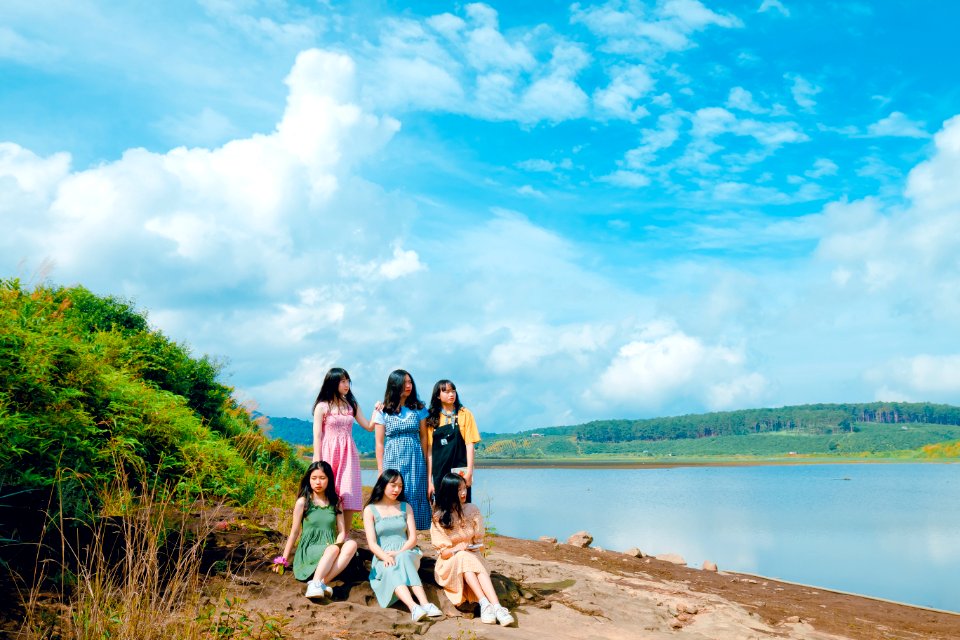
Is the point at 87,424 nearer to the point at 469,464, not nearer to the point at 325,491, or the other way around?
the point at 325,491

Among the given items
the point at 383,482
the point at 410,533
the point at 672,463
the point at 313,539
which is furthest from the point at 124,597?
the point at 672,463

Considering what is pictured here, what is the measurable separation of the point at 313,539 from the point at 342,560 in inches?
13.0

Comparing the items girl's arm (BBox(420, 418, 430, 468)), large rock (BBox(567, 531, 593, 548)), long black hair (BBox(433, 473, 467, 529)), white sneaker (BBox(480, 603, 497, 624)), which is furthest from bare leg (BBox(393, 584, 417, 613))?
large rock (BBox(567, 531, 593, 548))

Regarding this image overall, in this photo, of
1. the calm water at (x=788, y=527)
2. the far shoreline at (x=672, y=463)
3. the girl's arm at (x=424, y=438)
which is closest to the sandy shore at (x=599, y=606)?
the girl's arm at (x=424, y=438)

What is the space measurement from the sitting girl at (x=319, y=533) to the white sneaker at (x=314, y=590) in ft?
0.23

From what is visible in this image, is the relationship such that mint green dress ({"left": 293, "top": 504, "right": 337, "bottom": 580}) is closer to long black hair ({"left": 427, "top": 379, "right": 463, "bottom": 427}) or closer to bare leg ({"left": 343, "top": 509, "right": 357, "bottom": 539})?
bare leg ({"left": 343, "top": 509, "right": 357, "bottom": 539})

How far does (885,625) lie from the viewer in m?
8.11

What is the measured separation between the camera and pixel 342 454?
6641 mm

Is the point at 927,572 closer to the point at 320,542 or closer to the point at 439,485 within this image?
the point at 439,485

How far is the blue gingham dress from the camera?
6629mm

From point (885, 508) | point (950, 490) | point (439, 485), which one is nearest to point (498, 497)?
point (885, 508)

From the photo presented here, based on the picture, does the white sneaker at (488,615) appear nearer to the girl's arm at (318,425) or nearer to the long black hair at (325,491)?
the long black hair at (325,491)

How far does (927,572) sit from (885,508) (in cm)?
1132

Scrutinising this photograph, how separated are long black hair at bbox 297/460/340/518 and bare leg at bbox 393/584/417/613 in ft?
3.04
